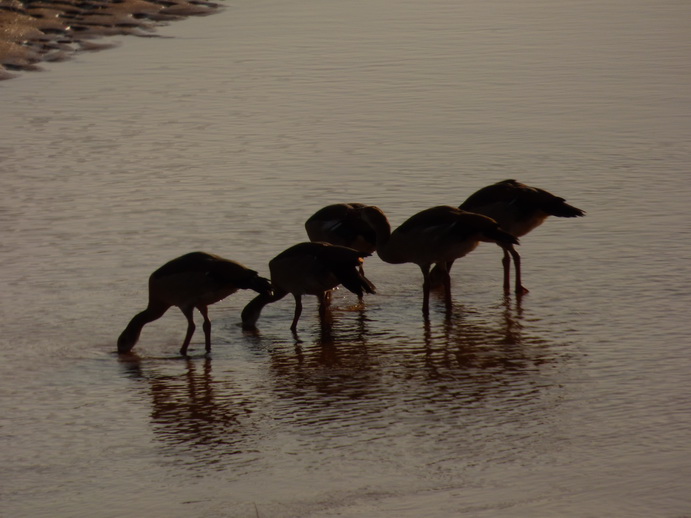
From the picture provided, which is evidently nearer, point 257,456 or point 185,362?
point 257,456

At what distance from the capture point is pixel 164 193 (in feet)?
47.9

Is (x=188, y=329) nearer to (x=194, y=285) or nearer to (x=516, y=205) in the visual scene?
(x=194, y=285)

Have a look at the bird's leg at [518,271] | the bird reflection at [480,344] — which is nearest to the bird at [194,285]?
the bird reflection at [480,344]

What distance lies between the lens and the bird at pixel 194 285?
1009cm

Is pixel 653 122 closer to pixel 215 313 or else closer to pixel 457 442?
pixel 215 313

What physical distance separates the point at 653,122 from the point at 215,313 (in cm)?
770

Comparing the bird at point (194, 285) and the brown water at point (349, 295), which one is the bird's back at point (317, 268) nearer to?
the bird at point (194, 285)

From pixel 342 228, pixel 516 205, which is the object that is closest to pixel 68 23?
pixel 342 228

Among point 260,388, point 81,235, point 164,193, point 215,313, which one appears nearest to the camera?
point 260,388

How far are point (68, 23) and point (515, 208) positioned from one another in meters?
14.7

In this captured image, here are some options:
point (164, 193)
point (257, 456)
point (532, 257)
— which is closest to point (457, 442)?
point (257, 456)

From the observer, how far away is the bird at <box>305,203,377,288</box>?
462 inches

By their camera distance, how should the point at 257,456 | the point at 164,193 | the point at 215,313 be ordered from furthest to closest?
the point at 164,193
the point at 215,313
the point at 257,456

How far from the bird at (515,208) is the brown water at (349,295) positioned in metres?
0.29
